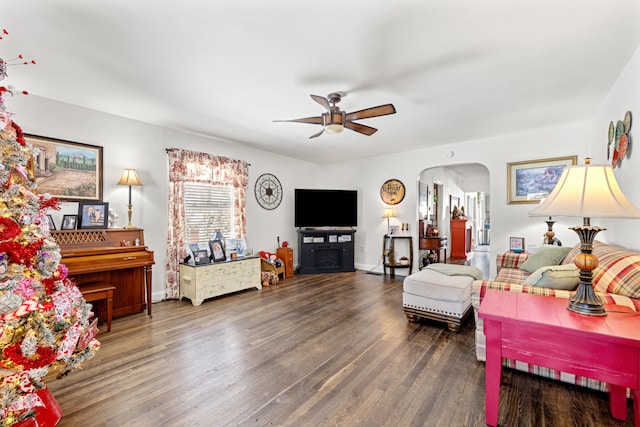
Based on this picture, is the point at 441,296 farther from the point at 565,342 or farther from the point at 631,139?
the point at 631,139

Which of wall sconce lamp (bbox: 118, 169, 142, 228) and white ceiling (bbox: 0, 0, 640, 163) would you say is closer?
white ceiling (bbox: 0, 0, 640, 163)

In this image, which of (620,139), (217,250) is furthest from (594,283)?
(217,250)

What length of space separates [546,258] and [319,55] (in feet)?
10.6

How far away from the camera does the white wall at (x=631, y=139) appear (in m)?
2.23

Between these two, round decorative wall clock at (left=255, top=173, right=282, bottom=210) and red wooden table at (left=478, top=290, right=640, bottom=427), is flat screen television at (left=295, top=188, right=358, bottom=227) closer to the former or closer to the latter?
round decorative wall clock at (left=255, top=173, right=282, bottom=210)

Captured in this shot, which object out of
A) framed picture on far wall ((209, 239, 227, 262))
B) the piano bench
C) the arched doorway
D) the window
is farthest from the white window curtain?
the arched doorway

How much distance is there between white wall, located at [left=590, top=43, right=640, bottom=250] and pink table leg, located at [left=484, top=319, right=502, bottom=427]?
1.76 metres

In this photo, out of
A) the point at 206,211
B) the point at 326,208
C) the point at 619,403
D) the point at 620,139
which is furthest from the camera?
the point at 326,208

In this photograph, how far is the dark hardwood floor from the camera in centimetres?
167

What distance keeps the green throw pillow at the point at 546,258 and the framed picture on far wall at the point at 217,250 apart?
4027 mm

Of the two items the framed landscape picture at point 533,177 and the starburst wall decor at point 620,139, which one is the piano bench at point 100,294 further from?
the framed landscape picture at point 533,177

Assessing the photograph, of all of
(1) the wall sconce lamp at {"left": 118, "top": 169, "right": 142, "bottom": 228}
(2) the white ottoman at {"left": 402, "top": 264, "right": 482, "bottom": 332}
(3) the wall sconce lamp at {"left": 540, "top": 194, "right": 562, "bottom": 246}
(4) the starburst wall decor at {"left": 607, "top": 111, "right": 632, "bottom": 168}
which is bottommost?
(2) the white ottoman at {"left": 402, "top": 264, "right": 482, "bottom": 332}

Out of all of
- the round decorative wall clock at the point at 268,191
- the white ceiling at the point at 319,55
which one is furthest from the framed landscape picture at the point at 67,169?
the round decorative wall clock at the point at 268,191

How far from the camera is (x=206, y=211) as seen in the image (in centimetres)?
455
